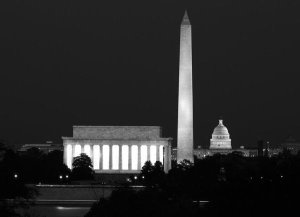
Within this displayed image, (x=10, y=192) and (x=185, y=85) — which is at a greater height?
(x=185, y=85)

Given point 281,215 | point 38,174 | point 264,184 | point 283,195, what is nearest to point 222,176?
point 38,174

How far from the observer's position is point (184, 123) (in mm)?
182500

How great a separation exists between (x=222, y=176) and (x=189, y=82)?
1143 inches

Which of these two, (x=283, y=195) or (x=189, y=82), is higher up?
(x=189, y=82)

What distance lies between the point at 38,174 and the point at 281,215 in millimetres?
98741

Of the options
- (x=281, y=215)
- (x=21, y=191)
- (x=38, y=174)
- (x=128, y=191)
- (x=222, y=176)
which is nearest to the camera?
(x=21, y=191)

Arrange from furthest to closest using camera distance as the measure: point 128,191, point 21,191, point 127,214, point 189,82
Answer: point 189,82 < point 128,191 < point 127,214 < point 21,191

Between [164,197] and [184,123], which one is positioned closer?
[164,197]

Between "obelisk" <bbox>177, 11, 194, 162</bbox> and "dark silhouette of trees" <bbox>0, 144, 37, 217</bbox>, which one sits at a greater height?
"obelisk" <bbox>177, 11, 194, 162</bbox>

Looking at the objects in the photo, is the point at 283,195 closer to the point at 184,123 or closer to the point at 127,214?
the point at 127,214

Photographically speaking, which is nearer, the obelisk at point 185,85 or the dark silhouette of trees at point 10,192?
the dark silhouette of trees at point 10,192

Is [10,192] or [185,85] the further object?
[185,85]

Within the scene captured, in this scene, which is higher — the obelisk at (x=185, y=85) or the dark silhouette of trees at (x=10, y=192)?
the obelisk at (x=185, y=85)

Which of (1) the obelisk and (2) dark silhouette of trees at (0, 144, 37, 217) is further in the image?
(1) the obelisk
